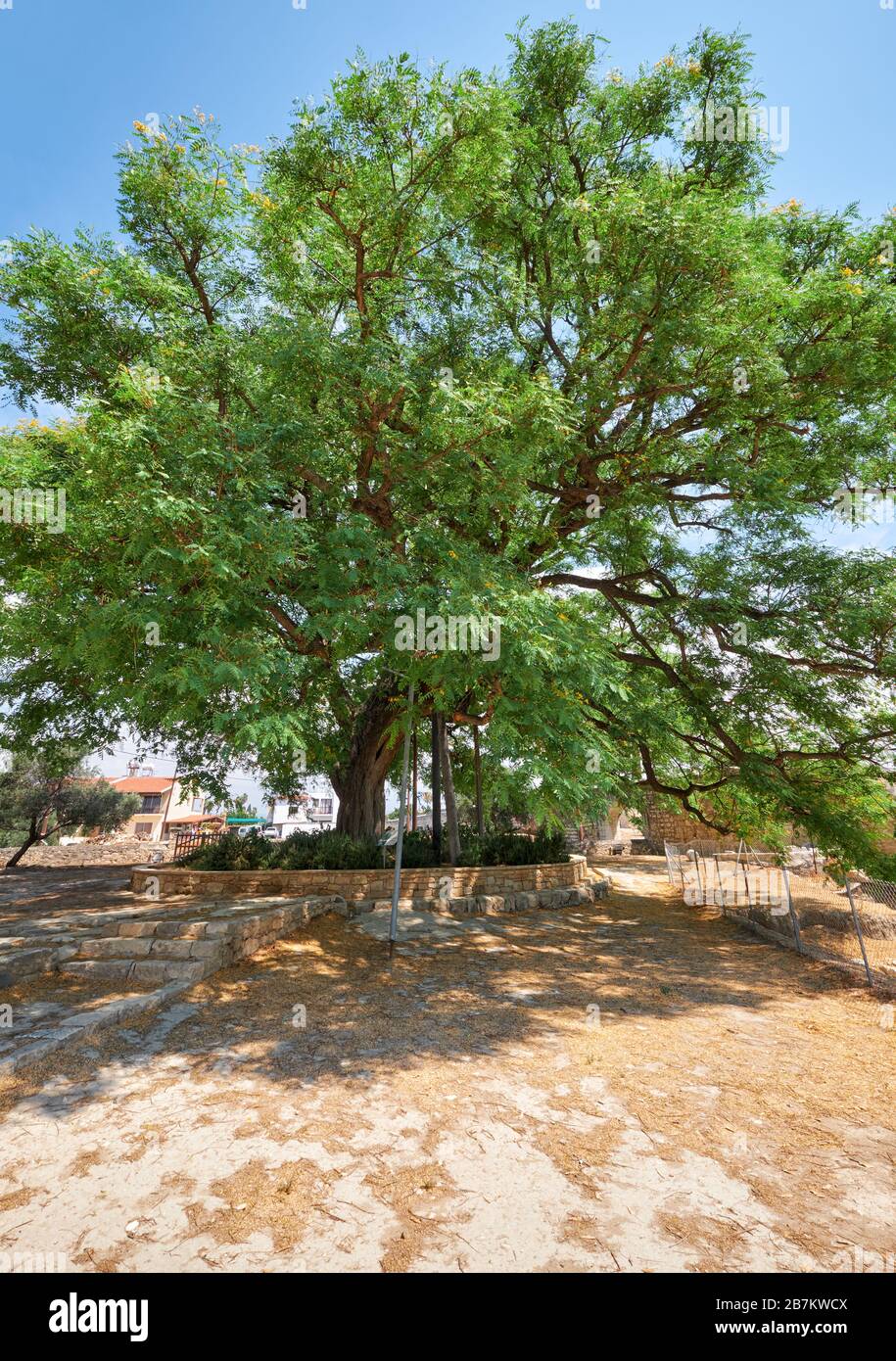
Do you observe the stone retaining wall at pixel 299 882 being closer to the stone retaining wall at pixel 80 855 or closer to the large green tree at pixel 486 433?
the large green tree at pixel 486 433

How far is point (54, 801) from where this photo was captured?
1017 inches

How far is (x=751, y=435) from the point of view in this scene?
10.1 metres

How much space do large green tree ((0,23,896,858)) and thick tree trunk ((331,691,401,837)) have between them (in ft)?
4.93

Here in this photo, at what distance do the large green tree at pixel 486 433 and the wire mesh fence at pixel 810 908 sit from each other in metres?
1.20

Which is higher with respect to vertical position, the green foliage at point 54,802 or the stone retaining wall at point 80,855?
the green foliage at point 54,802

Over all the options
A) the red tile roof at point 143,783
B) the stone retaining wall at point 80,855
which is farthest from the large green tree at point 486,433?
the red tile roof at point 143,783

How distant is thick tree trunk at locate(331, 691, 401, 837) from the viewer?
1423 centimetres

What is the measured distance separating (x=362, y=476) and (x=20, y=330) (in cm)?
687

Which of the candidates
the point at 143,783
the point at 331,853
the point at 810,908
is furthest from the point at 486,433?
the point at 143,783

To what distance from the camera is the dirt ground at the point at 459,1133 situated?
2.90 m

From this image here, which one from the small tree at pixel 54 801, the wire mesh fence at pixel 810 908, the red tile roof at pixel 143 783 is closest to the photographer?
the wire mesh fence at pixel 810 908

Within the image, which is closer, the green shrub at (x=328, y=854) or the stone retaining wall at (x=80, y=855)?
the green shrub at (x=328, y=854)

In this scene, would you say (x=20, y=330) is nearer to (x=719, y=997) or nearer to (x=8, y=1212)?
(x=8, y=1212)
